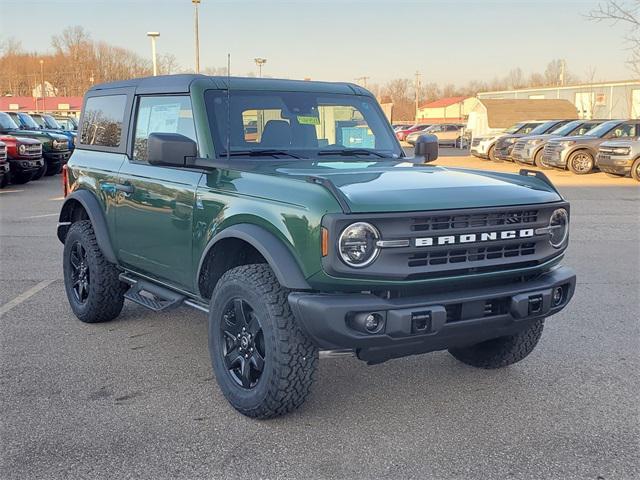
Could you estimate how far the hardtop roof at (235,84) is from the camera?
15.9ft

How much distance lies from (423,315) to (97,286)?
316cm

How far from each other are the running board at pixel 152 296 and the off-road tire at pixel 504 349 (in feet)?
6.63

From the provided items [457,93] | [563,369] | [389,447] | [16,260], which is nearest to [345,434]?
[389,447]

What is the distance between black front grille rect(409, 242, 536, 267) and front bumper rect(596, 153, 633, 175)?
16.8 m

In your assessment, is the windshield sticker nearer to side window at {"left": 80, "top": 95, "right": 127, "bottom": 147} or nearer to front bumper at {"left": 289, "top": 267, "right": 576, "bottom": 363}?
side window at {"left": 80, "top": 95, "right": 127, "bottom": 147}

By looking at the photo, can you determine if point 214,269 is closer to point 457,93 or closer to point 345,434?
point 345,434

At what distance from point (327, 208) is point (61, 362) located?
254 centimetres

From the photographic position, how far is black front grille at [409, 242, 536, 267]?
11.7 feet

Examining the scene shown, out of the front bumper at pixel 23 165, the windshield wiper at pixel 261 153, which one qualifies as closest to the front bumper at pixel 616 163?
the front bumper at pixel 23 165

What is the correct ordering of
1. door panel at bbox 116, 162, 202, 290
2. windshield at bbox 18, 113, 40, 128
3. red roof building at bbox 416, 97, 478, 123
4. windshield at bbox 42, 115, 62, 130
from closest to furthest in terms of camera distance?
door panel at bbox 116, 162, 202, 290 → windshield at bbox 18, 113, 40, 128 → windshield at bbox 42, 115, 62, 130 → red roof building at bbox 416, 97, 478, 123

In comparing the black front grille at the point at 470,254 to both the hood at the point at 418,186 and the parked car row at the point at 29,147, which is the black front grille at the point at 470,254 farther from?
the parked car row at the point at 29,147

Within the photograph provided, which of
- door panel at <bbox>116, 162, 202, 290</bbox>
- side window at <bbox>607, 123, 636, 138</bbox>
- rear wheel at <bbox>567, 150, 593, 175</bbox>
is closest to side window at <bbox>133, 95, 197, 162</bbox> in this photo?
door panel at <bbox>116, 162, 202, 290</bbox>

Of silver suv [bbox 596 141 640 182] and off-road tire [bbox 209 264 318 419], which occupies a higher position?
silver suv [bbox 596 141 640 182]

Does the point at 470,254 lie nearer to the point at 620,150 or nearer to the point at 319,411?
the point at 319,411
